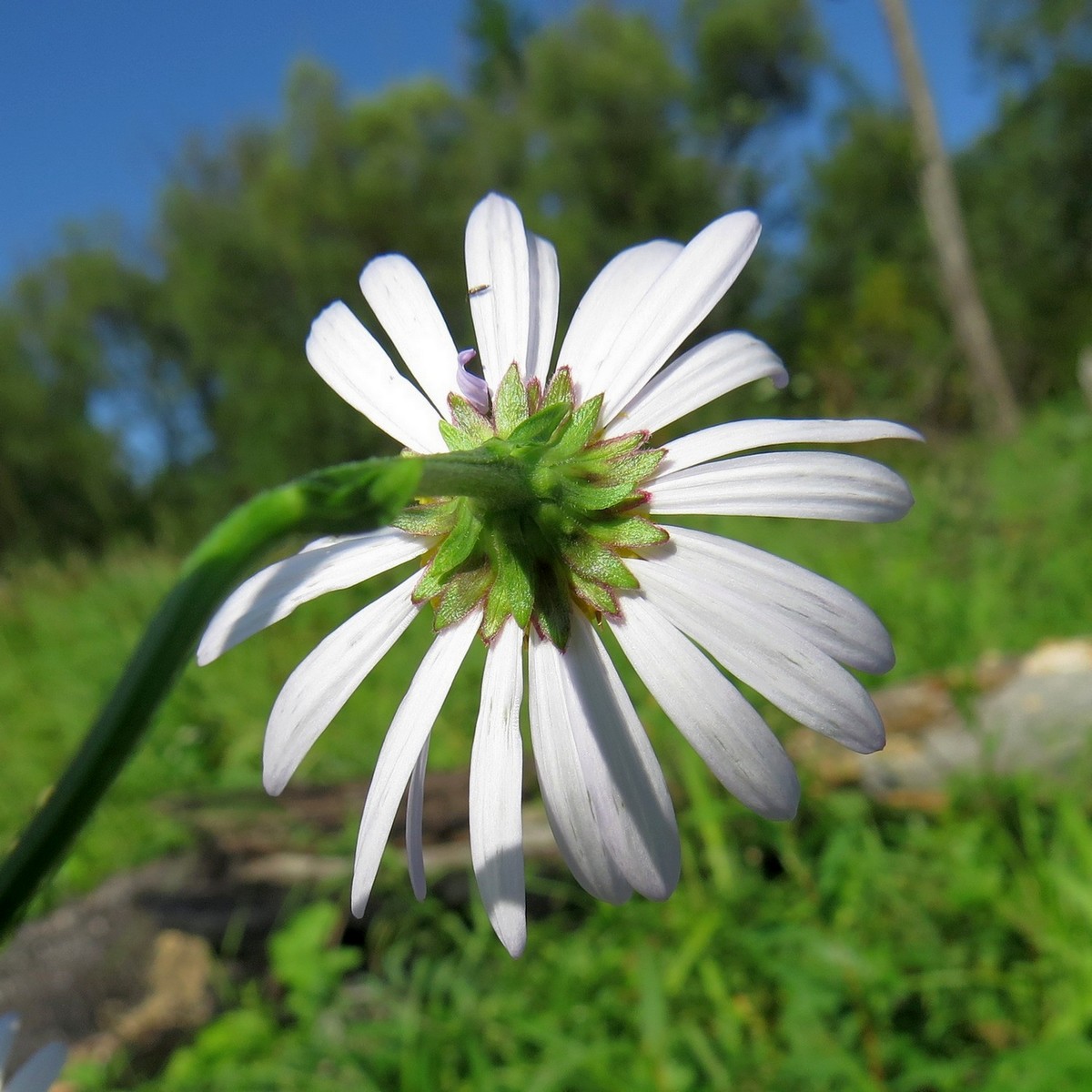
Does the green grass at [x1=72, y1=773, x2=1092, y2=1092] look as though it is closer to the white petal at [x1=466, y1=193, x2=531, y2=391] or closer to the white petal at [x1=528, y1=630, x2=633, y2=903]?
the white petal at [x1=528, y1=630, x2=633, y2=903]

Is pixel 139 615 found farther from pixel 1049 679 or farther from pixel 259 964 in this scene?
pixel 1049 679

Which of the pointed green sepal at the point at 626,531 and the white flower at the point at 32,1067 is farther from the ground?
the pointed green sepal at the point at 626,531

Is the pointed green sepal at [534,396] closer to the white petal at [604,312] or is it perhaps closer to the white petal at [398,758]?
the white petal at [604,312]

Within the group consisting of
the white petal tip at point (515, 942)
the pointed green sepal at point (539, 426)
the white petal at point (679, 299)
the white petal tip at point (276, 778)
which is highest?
the white petal at point (679, 299)

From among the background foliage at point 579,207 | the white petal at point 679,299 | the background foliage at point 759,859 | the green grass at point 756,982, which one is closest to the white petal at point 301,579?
the white petal at point 679,299

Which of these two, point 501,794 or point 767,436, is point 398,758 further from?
point 767,436

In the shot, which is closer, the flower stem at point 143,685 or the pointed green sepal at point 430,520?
the flower stem at point 143,685

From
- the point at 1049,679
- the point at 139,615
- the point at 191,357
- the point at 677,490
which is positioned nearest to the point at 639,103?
the point at 191,357
